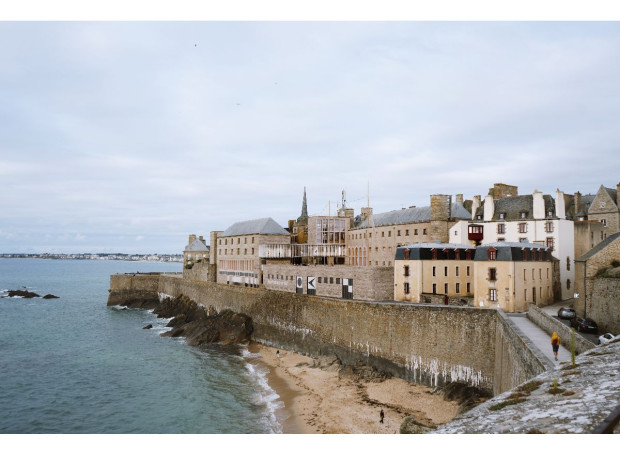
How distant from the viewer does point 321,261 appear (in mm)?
69500

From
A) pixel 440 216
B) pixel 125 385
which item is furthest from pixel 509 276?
pixel 125 385

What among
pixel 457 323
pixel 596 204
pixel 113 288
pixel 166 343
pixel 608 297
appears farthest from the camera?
pixel 113 288

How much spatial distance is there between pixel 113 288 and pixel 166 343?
164 ft

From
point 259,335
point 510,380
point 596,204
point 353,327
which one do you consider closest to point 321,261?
point 259,335

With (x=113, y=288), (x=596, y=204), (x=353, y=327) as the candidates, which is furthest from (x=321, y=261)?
(x=113, y=288)

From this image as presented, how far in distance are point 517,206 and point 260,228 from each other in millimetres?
36694

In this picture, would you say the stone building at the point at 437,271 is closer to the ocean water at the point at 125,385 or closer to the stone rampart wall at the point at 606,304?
the stone rampart wall at the point at 606,304

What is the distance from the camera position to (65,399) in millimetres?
34781

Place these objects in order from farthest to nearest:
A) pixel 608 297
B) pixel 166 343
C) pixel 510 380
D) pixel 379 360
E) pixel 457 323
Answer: pixel 166 343
pixel 379 360
pixel 457 323
pixel 608 297
pixel 510 380

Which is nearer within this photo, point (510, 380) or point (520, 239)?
point (510, 380)

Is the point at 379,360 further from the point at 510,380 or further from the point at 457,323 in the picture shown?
the point at 510,380

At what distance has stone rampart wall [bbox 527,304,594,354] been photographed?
1862 cm

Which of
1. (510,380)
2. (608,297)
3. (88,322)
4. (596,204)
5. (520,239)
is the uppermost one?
(596,204)

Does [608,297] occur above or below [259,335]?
above
